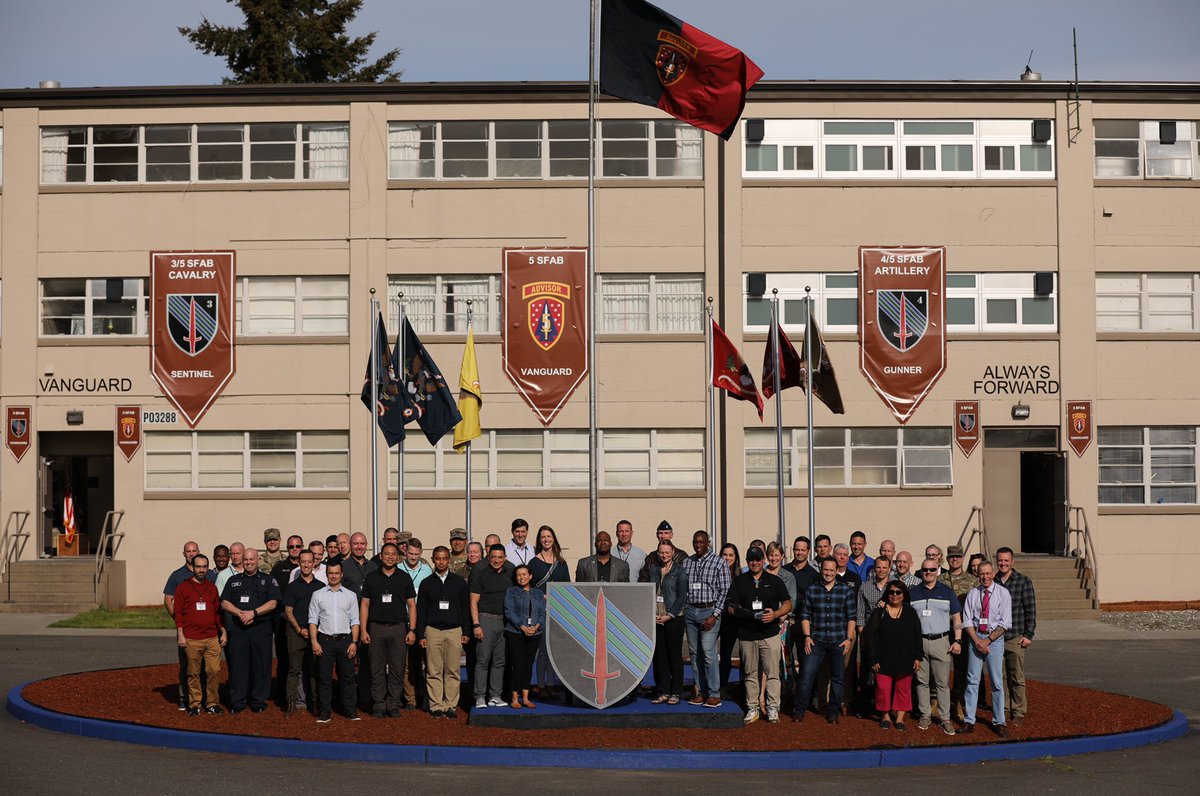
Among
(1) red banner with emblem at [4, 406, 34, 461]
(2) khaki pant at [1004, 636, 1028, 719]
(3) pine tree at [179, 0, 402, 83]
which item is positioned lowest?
(2) khaki pant at [1004, 636, 1028, 719]

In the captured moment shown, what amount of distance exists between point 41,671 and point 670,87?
11.5 meters

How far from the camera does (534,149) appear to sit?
3212 cm

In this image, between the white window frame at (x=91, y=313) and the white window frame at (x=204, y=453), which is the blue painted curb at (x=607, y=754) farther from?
the white window frame at (x=91, y=313)

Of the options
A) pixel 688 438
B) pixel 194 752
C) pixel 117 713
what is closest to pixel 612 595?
pixel 194 752

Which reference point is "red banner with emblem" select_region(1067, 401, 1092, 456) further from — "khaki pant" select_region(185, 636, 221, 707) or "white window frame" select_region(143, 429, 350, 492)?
"khaki pant" select_region(185, 636, 221, 707)

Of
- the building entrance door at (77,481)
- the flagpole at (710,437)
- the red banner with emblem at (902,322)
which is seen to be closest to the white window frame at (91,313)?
→ the building entrance door at (77,481)

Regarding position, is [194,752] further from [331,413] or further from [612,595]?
[331,413]

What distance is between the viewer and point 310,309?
32000 millimetres

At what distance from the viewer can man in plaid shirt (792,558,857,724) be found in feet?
52.1


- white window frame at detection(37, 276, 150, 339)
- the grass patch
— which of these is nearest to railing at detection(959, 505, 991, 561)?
the grass patch

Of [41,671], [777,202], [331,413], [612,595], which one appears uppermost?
[777,202]

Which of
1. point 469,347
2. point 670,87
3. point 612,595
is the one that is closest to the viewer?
point 612,595

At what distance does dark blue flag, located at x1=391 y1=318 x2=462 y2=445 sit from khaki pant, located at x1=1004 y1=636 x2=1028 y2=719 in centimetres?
1049

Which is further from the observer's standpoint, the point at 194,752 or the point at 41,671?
the point at 41,671
